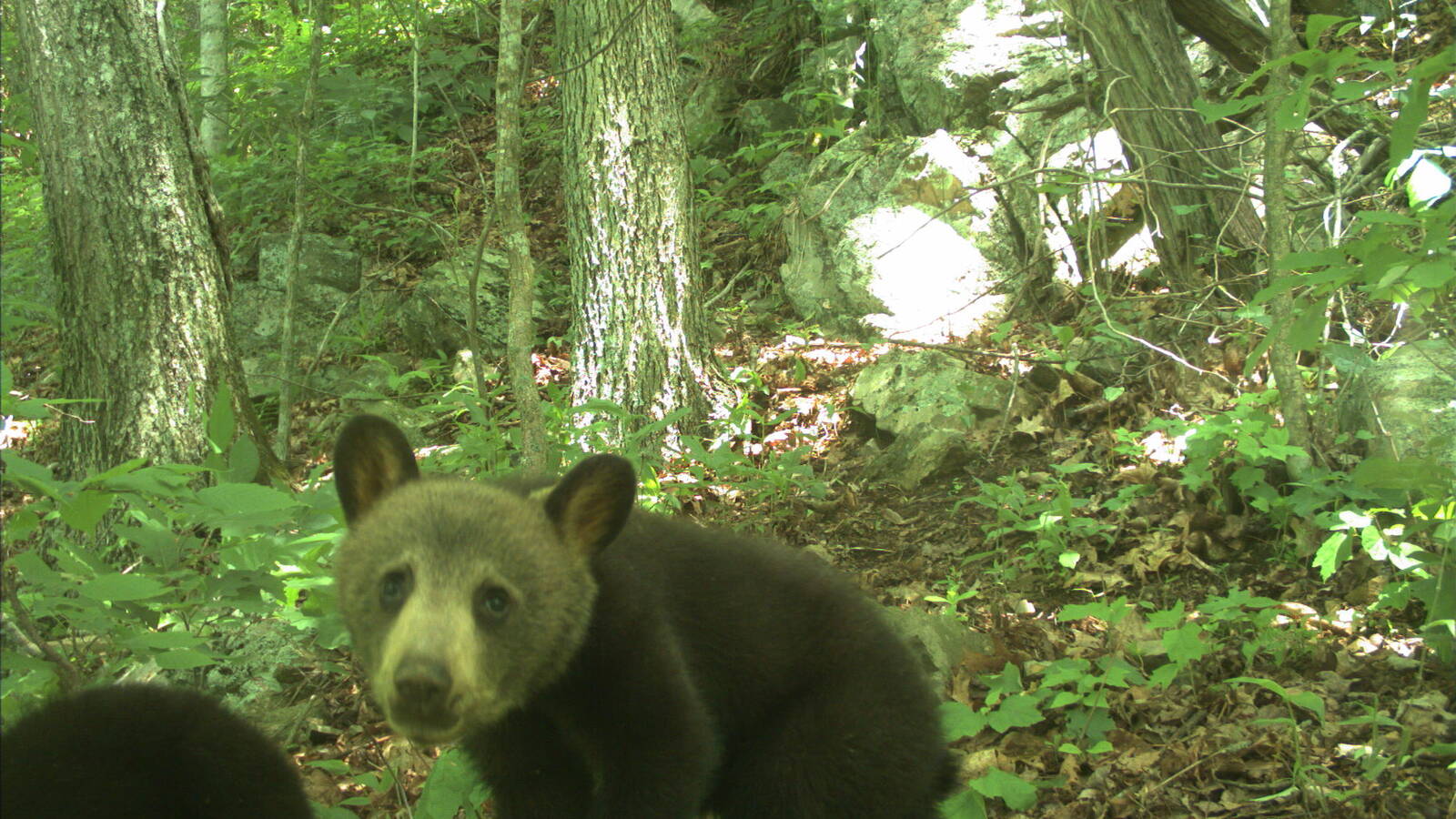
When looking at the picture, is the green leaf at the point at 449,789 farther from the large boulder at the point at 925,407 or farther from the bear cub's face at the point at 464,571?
the large boulder at the point at 925,407

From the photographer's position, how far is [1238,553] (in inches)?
213

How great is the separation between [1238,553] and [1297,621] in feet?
3.04

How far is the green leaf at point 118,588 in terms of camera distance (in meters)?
2.33

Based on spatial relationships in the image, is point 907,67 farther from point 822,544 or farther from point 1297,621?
point 1297,621

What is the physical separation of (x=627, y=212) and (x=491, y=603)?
17.5 feet

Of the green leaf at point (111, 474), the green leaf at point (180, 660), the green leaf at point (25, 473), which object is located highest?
the green leaf at point (25, 473)

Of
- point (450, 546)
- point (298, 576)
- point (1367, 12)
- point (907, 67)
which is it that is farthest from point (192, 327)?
point (1367, 12)

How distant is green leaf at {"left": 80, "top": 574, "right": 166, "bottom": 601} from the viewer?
2334 millimetres

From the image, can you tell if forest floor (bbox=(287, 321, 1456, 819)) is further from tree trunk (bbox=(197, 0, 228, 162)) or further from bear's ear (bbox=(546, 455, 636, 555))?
tree trunk (bbox=(197, 0, 228, 162))

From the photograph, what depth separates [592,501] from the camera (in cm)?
299

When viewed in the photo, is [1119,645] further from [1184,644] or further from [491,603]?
[491,603]

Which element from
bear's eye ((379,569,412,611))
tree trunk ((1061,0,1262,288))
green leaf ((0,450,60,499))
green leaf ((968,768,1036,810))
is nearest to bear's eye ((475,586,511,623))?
bear's eye ((379,569,412,611))

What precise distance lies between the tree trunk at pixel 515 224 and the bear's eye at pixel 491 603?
242 cm

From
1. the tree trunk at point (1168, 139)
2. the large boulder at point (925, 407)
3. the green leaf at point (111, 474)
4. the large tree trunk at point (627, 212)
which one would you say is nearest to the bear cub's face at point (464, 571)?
the green leaf at point (111, 474)
